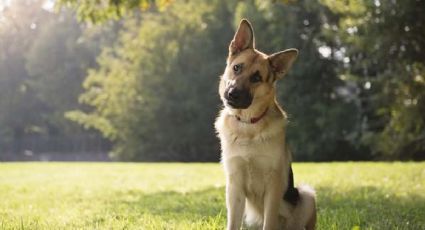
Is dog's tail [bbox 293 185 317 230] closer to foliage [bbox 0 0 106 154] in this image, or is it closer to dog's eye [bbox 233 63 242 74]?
dog's eye [bbox 233 63 242 74]

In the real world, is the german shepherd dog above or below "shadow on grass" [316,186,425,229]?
above

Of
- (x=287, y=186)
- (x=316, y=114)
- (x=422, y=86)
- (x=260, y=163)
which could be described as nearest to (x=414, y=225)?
(x=287, y=186)

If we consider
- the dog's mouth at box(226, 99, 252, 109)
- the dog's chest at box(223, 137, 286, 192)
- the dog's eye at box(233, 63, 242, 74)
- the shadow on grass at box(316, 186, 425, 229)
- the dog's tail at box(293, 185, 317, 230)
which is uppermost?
the dog's eye at box(233, 63, 242, 74)

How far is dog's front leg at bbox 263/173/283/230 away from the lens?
4.54 metres

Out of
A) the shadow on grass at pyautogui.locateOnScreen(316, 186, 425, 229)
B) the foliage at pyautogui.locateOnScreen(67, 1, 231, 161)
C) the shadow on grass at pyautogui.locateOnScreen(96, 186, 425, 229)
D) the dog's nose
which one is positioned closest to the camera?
the dog's nose

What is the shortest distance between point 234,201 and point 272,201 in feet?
1.15

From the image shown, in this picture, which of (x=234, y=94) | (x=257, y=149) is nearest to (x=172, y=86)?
(x=234, y=94)

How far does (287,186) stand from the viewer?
15.6 feet

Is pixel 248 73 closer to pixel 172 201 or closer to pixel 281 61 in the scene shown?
pixel 281 61

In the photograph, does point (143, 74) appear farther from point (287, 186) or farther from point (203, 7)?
point (287, 186)

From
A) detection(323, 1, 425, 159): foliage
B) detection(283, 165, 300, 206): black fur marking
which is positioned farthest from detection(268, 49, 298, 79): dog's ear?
detection(323, 1, 425, 159): foliage

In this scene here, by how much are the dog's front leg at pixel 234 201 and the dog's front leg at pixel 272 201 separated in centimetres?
24

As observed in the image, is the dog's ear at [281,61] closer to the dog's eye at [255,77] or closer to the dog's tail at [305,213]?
the dog's eye at [255,77]

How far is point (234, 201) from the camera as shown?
4680mm
